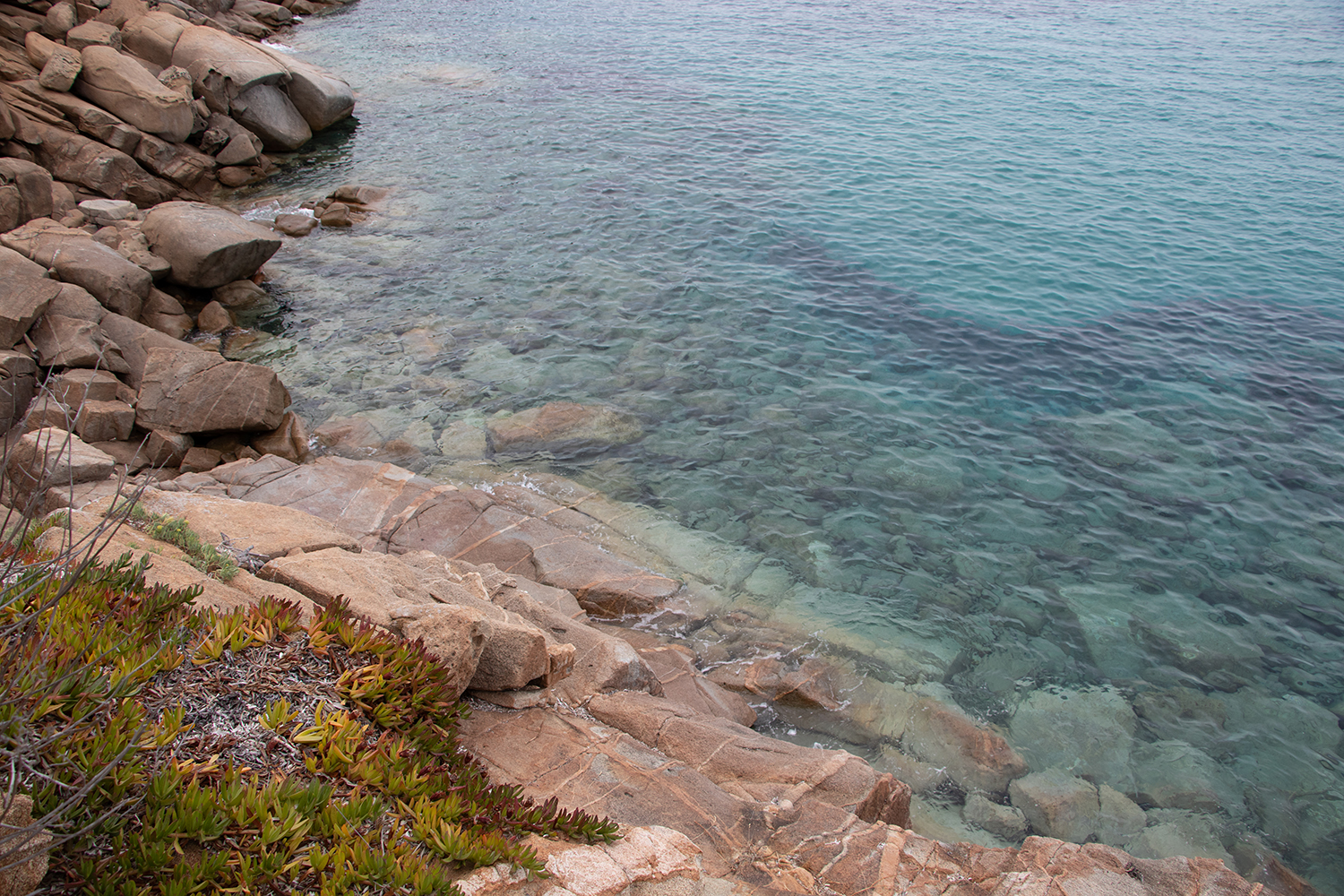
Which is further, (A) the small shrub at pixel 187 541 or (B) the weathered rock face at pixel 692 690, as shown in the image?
(B) the weathered rock face at pixel 692 690

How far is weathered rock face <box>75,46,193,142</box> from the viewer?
87.1 feet

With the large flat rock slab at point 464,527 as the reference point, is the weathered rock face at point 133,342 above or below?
above

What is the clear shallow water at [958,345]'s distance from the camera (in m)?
13.3

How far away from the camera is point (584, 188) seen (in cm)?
3033

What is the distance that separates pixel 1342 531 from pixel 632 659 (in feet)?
48.1

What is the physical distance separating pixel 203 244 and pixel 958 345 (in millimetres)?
20773

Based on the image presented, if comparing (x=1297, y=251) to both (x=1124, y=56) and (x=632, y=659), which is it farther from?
(x=632, y=659)

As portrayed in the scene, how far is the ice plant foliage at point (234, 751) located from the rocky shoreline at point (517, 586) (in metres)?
0.60

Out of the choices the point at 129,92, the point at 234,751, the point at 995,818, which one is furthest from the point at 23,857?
the point at 129,92

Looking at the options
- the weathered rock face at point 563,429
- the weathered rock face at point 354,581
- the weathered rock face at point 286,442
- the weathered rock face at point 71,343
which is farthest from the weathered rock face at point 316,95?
the weathered rock face at point 354,581

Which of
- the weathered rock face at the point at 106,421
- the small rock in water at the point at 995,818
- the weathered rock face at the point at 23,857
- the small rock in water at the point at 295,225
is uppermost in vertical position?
the weathered rock face at the point at 23,857

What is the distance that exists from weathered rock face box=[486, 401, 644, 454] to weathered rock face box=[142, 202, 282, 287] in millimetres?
9950

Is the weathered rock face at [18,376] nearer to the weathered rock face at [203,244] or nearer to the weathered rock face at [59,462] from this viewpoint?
the weathered rock face at [59,462]

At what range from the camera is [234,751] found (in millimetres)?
6570
